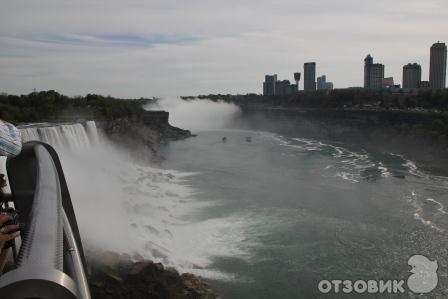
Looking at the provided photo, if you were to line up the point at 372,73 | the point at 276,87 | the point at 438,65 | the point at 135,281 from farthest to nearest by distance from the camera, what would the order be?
the point at 276,87, the point at 372,73, the point at 438,65, the point at 135,281

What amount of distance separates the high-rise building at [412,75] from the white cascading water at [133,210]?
318ft

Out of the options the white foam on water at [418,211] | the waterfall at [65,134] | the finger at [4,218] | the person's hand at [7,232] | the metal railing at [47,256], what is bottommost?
the white foam on water at [418,211]

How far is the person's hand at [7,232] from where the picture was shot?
205cm

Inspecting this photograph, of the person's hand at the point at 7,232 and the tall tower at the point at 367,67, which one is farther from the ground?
the tall tower at the point at 367,67

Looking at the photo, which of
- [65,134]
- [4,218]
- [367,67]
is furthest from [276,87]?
[4,218]

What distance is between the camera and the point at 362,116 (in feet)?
176

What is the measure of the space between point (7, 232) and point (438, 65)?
376 feet

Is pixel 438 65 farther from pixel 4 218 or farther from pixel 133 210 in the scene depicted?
pixel 4 218

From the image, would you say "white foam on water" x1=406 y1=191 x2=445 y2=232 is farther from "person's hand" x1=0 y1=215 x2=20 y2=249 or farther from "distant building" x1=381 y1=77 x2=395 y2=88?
"distant building" x1=381 y1=77 x2=395 y2=88

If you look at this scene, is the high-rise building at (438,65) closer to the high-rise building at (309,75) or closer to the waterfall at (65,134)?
the high-rise building at (309,75)

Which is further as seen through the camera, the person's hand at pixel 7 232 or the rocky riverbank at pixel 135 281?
the rocky riverbank at pixel 135 281

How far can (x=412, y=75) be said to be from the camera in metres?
110

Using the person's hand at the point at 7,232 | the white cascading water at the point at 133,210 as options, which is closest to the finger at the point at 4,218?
the person's hand at the point at 7,232

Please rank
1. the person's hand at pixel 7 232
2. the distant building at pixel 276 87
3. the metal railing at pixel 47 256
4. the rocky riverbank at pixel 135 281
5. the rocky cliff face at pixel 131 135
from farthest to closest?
the distant building at pixel 276 87 < the rocky cliff face at pixel 131 135 < the rocky riverbank at pixel 135 281 < the person's hand at pixel 7 232 < the metal railing at pixel 47 256
